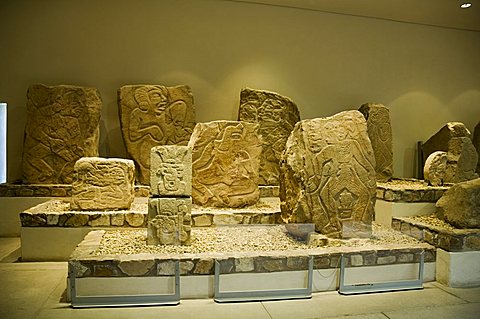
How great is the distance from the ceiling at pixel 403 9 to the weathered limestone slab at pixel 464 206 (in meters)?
2.75

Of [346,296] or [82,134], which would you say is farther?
[82,134]

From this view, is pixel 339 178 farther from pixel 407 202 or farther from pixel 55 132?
pixel 55 132

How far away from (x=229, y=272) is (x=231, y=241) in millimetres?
611

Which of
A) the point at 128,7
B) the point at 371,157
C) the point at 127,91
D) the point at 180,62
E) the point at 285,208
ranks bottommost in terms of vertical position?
the point at 285,208

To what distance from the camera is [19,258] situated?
4.12 m

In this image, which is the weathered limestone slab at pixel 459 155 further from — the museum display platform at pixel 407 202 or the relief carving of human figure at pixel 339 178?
the relief carving of human figure at pixel 339 178

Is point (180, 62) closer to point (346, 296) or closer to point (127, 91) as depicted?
point (127, 91)

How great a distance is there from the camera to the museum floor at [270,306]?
2908mm

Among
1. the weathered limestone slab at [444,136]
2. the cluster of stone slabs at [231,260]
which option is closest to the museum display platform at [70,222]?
Answer: the cluster of stone slabs at [231,260]

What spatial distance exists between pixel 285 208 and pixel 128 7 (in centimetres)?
364

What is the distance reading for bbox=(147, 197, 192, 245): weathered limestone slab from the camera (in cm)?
351

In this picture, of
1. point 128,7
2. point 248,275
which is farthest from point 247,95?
point 248,275

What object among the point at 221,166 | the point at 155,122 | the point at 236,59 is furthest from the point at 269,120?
the point at 155,122

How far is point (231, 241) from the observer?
378cm
